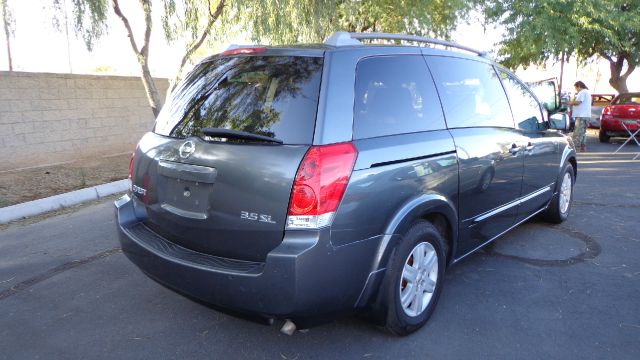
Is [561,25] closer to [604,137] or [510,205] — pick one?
[604,137]

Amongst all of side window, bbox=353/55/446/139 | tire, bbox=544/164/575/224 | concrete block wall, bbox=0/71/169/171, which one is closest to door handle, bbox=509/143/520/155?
side window, bbox=353/55/446/139

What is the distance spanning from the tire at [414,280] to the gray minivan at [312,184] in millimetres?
11

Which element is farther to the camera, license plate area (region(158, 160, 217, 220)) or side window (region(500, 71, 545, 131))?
side window (region(500, 71, 545, 131))

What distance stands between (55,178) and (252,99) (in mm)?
6582

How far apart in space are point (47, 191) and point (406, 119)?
245 inches

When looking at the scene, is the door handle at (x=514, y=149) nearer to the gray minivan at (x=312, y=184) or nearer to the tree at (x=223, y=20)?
the gray minivan at (x=312, y=184)

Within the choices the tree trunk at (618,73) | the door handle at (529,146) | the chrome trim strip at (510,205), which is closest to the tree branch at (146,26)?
the door handle at (529,146)

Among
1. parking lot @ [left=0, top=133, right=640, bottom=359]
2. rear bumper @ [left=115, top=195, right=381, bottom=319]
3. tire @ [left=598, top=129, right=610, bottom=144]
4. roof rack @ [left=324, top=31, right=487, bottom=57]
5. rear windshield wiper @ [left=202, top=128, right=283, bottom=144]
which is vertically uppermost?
roof rack @ [left=324, top=31, right=487, bottom=57]

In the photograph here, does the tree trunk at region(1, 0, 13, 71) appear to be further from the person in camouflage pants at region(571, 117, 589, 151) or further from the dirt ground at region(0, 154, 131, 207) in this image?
the person in camouflage pants at region(571, 117, 589, 151)

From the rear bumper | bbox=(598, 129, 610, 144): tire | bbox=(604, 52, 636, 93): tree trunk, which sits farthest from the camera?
bbox=(604, 52, 636, 93): tree trunk

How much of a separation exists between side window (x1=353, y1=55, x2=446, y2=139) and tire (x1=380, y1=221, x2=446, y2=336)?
0.66 meters

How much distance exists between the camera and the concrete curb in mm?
6064

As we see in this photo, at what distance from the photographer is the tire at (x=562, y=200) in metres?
5.41

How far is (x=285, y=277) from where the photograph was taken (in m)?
2.53
